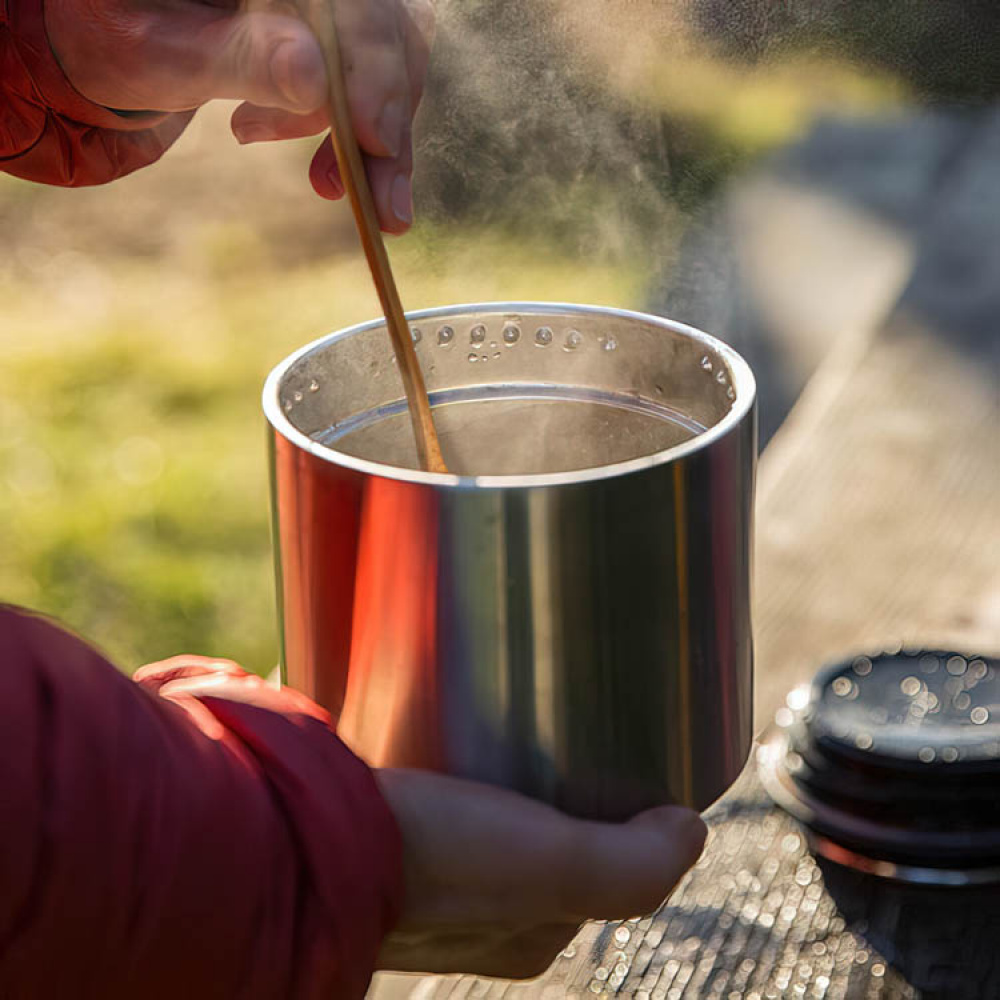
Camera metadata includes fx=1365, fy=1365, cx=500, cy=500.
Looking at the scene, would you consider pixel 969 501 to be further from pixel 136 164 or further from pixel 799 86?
pixel 799 86

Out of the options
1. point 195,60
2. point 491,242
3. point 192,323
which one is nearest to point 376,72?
point 195,60

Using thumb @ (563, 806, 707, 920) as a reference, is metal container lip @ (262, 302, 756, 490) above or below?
above

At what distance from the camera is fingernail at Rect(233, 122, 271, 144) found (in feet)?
2.50

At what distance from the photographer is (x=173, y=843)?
0.42m

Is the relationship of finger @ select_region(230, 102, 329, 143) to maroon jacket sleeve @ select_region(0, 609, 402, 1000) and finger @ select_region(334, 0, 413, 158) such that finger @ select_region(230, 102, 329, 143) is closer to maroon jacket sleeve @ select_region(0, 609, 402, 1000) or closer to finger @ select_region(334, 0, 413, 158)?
finger @ select_region(334, 0, 413, 158)

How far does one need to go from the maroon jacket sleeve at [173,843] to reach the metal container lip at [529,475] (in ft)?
0.30

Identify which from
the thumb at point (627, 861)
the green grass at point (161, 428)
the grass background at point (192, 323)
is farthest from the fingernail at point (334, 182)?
the green grass at point (161, 428)

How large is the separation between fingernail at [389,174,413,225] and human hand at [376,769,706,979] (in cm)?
25

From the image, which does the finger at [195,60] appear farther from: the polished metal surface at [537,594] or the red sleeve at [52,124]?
the polished metal surface at [537,594]

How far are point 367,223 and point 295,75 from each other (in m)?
0.15

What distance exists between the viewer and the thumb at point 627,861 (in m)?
0.48

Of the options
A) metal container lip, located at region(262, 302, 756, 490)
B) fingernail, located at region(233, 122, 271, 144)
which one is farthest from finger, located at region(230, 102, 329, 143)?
metal container lip, located at region(262, 302, 756, 490)

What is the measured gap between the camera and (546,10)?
0.91 meters

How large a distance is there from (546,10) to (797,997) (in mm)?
639
